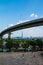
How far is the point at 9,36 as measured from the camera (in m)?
55.2

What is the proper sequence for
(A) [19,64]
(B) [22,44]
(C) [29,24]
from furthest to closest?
(B) [22,44] < (C) [29,24] < (A) [19,64]

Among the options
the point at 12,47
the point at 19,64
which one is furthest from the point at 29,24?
the point at 19,64

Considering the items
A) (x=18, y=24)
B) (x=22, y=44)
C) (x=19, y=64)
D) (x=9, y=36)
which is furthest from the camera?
(x=9, y=36)

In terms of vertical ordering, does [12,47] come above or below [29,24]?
below

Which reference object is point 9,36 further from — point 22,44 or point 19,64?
point 19,64

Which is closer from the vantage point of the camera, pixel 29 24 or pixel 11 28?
pixel 29 24

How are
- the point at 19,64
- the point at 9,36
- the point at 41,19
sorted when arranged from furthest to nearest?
the point at 9,36 → the point at 41,19 → the point at 19,64

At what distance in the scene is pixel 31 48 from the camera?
4819 centimetres

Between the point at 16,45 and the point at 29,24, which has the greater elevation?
the point at 29,24

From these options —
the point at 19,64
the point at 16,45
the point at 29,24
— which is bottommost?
the point at 19,64

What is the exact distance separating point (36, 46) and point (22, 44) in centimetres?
355

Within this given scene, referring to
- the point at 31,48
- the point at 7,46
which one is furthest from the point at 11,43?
the point at 31,48

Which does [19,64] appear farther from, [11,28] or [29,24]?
[11,28]

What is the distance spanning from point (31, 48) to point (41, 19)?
1218 cm
